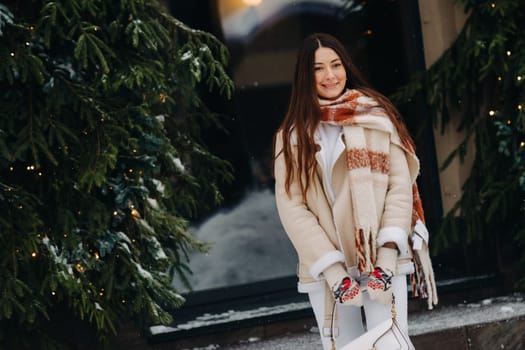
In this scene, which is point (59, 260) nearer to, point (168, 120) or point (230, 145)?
point (168, 120)

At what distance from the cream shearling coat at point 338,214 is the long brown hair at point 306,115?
0.04 metres

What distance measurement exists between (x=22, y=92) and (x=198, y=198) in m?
1.90

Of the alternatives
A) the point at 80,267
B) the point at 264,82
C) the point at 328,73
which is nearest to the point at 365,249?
the point at 328,73

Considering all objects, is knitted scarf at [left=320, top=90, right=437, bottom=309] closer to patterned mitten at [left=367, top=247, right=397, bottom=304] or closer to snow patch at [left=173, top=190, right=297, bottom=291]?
patterned mitten at [left=367, top=247, right=397, bottom=304]

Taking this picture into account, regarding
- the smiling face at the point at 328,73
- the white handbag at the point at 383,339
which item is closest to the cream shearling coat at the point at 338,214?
the smiling face at the point at 328,73

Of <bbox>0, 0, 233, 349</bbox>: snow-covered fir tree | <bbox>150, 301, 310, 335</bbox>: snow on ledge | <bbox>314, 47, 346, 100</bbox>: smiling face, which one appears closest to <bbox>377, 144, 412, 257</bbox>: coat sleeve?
<bbox>314, 47, 346, 100</bbox>: smiling face

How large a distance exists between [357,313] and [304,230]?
46 cm

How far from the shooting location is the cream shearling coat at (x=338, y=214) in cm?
409

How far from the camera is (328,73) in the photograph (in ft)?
13.9

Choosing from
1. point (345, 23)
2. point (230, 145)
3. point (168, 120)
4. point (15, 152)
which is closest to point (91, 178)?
point (15, 152)

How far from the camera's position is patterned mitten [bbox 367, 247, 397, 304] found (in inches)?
156

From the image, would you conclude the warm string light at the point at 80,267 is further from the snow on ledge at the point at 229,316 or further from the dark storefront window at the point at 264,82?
the dark storefront window at the point at 264,82

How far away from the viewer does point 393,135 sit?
422 centimetres

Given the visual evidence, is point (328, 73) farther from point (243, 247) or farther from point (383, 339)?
point (243, 247)
